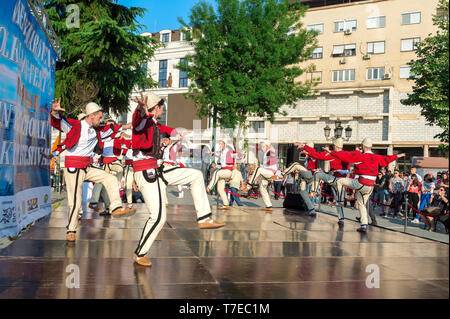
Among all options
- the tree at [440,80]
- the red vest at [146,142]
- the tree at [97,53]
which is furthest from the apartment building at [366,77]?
the red vest at [146,142]

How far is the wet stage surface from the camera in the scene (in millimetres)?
4137

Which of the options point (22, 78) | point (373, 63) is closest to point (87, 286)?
point (22, 78)

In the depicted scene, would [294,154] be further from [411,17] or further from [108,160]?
[411,17]

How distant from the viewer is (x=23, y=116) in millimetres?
7375

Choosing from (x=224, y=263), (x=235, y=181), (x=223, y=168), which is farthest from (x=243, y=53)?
(x=224, y=263)

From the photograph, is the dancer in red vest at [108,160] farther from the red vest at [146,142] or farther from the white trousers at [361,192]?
the white trousers at [361,192]

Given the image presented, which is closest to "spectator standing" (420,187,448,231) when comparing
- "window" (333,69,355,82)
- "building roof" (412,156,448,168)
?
"building roof" (412,156,448,168)

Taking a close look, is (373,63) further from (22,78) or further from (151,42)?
(22,78)

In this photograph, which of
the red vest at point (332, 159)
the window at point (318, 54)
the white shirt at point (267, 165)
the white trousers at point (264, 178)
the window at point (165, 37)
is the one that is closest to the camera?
the red vest at point (332, 159)

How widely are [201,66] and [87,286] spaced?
21990mm

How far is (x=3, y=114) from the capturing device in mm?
6316

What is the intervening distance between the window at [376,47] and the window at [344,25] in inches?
90.5

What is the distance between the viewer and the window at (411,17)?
36.8 meters

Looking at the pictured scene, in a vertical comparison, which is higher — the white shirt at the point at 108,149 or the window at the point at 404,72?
the window at the point at 404,72
